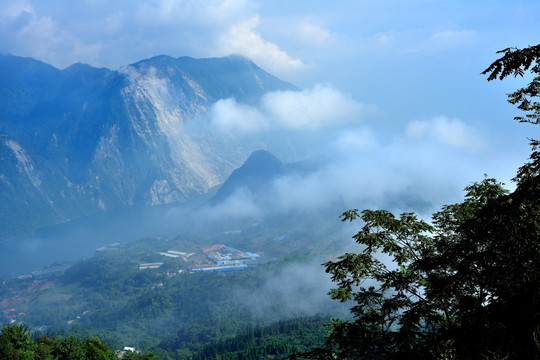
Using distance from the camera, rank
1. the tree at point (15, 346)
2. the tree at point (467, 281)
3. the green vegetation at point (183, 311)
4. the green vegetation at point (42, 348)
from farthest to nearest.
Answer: the green vegetation at point (183, 311) → the green vegetation at point (42, 348) → the tree at point (15, 346) → the tree at point (467, 281)

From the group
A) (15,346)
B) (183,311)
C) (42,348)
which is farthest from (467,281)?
(183,311)

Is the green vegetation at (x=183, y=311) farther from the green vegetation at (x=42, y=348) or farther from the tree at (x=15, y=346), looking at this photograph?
the tree at (x=15, y=346)

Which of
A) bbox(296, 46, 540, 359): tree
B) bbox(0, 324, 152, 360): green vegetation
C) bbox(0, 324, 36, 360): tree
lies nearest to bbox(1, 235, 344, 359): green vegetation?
bbox(0, 324, 152, 360): green vegetation

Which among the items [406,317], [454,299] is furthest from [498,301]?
[406,317]

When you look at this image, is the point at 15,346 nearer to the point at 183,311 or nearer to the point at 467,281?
the point at 467,281

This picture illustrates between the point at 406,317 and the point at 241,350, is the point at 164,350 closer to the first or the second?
the point at 241,350

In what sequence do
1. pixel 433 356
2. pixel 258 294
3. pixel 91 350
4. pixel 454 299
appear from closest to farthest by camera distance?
pixel 433 356
pixel 454 299
pixel 91 350
pixel 258 294

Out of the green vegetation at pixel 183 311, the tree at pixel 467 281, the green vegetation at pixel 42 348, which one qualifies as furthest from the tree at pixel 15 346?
the green vegetation at pixel 183 311

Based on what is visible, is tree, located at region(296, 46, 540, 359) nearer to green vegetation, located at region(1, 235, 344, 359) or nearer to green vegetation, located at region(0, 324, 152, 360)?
green vegetation, located at region(0, 324, 152, 360)
